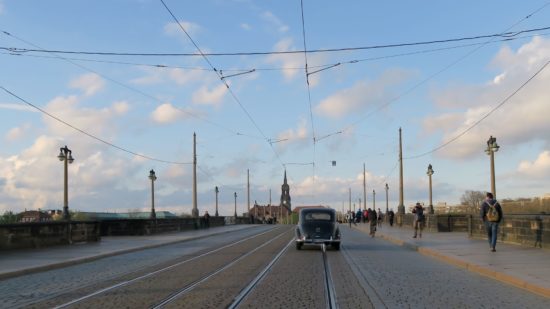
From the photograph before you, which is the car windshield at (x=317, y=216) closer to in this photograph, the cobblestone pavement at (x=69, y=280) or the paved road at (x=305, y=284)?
the paved road at (x=305, y=284)

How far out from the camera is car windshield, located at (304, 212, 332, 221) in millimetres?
24797

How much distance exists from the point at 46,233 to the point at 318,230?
11.9 meters

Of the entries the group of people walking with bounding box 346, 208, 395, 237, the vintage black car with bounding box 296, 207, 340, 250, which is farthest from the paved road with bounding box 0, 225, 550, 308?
the group of people walking with bounding box 346, 208, 395, 237

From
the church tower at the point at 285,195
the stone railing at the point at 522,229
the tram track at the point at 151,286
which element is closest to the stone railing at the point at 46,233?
the tram track at the point at 151,286

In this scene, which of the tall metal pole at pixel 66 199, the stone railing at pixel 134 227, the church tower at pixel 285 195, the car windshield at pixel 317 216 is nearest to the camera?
the car windshield at pixel 317 216

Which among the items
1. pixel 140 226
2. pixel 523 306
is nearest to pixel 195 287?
pixel 523 306

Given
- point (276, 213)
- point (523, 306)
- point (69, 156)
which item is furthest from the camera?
point (276, 213)

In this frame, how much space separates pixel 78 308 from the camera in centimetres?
1008

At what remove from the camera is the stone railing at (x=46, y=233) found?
2358cm

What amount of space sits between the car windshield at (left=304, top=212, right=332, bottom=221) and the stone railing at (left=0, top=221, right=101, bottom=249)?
1137cm

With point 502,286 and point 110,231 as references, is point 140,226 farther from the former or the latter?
point 502,286

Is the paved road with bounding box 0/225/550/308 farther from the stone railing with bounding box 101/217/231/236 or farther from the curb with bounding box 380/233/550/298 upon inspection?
the stone railing with bounding box 101/217/231/236

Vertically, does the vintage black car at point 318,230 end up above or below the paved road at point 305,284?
above

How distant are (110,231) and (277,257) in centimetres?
2233
